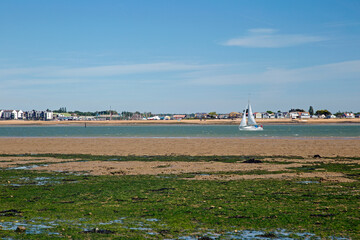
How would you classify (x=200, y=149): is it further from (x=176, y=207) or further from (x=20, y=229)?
(x=20, y=229)

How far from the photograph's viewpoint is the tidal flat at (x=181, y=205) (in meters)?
10.8

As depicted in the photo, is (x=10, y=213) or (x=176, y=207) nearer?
(x=10, y=213)

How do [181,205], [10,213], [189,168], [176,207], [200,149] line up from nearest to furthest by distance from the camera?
[10,213], [176,207], [181,205], [189,168], [200,149]

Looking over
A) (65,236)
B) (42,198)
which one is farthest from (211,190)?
(65,236)

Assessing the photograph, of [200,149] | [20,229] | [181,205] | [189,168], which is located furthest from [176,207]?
[200,149]

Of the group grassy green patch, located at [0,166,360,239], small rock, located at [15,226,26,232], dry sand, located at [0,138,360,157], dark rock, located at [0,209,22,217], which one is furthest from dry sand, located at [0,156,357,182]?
small rock, located at [15,226,26,232]

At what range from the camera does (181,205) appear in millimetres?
13883

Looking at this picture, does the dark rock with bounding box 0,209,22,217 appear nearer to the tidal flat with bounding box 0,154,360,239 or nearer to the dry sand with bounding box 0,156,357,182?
the tidal flat with bounding box 0,154,360,239

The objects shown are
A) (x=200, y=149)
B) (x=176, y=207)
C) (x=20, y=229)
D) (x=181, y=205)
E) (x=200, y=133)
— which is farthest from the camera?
(x=200, y=133)

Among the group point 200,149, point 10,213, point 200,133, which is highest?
point 10,213

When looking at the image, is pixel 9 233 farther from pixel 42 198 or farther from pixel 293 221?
pixel 293 221

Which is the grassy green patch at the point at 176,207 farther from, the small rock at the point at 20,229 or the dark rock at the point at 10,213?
the small rock at the point at 20,229

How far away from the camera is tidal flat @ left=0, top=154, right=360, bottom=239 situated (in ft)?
35.3

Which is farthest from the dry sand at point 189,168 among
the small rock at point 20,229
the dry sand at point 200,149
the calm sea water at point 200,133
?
the calm sea water at point 200,133
